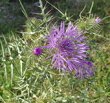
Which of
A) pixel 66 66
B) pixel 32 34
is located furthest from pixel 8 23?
pixel 66 66

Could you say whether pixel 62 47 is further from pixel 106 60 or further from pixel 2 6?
pixel 2 6

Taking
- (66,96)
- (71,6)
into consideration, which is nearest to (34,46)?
(66,96)

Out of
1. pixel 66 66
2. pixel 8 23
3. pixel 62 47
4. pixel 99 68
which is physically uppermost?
pixel 8 23

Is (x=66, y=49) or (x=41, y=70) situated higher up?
(x=66, y=49)

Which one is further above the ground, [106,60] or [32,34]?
[32,34]

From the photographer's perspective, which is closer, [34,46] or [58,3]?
[34,46]

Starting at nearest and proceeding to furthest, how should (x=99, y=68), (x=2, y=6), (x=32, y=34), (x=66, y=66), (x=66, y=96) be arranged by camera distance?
1. (x=66, y=66)
2. (x=32, y=34)
3. (x=66, y=96)
4. (x=99, y=68)
5. (x=2, y=6)

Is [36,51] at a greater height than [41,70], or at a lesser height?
greater

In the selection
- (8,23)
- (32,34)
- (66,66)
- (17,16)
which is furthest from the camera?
(17,16)

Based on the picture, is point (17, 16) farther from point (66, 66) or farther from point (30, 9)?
point (66, 66)
